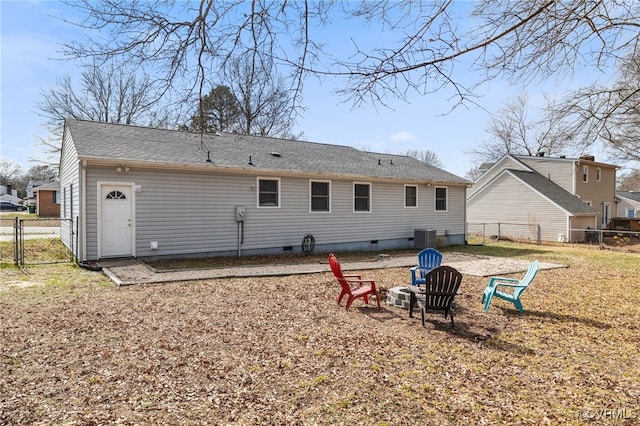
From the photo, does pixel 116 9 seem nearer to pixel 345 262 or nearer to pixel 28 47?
pixel 28 47

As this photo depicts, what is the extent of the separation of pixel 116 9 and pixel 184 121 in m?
1.60

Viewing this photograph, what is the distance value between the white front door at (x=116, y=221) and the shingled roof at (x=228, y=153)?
3.11ft

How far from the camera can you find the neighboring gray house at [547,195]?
2172 cm

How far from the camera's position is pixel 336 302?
7.02 meters

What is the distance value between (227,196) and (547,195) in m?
18.7

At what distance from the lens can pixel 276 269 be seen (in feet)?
33.6

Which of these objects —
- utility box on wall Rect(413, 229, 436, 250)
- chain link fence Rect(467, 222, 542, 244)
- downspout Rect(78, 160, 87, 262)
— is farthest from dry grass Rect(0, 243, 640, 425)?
chain link fence Rect(467, 222, 542, 244)

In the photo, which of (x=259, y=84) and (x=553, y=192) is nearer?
(x=259, y=84)

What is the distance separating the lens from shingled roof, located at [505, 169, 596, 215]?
2180 centimetres

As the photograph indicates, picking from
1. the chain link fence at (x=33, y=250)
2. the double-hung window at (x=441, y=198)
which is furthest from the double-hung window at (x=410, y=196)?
the chain link fence at (x=33, y=250)

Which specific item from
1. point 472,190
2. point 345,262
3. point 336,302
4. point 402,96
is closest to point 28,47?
point 402,96

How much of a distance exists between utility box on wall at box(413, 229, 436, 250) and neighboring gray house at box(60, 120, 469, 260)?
31cm

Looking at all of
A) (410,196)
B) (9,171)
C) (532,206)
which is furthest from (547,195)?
(9,171)

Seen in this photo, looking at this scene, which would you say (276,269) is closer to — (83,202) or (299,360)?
(83,202)
